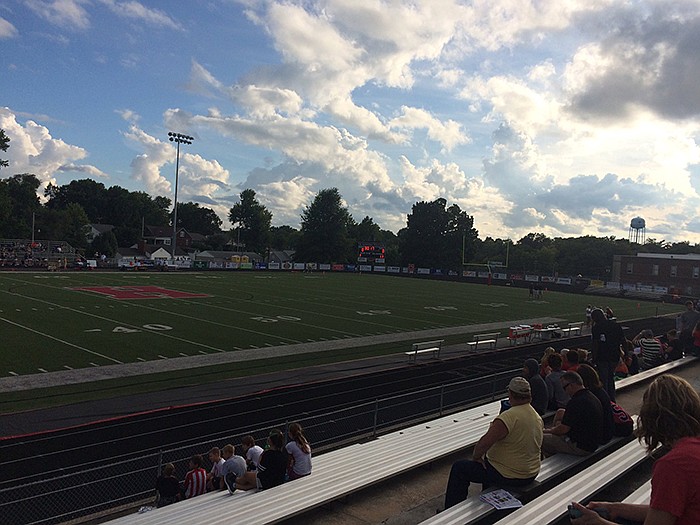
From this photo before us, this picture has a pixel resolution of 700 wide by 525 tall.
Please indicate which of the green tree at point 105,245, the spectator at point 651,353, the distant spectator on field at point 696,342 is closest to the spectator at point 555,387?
the spectator at point 651,353

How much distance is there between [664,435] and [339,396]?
11937 mm

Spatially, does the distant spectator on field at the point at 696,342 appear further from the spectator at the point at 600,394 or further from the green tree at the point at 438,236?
the green tree at the point at 438,236

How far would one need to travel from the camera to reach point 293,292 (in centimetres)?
4497

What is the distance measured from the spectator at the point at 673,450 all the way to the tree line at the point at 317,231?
85217 millimetres

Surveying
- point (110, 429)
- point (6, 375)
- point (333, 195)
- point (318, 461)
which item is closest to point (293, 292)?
point (6, 375)

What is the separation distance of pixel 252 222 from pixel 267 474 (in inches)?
4961

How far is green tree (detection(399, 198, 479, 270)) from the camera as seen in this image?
103 metres

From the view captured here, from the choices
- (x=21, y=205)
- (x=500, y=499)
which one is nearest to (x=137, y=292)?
(x=500, y=499)

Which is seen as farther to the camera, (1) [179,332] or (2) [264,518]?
(1) [179,332]

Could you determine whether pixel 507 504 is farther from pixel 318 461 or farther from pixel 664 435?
pixel 318 461

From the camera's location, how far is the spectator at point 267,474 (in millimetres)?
7121

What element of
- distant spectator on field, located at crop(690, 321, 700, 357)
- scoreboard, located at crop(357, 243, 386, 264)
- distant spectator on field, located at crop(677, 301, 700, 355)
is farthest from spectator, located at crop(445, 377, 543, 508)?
scoreboard, located at crop(357, 243, 386, 264)

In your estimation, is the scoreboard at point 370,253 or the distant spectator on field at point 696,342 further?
the scoreboard at point 370,253

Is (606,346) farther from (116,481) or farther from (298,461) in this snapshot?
(116,481)
